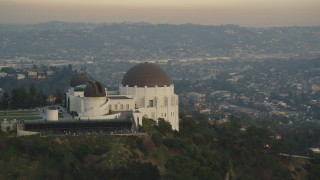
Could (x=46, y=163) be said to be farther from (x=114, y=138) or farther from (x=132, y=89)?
(x=132, y=89)

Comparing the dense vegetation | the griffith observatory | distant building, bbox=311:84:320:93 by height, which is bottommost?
distant building, bbox=311:84:320:93

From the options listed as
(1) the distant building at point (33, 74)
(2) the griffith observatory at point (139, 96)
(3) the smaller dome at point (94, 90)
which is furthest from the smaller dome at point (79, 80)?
(1) the distant building at point (33, 74)

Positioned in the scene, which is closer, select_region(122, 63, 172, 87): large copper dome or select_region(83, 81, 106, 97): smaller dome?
select_region(83, 81, 106, 97): smaller dome

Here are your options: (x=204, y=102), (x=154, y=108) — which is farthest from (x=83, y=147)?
(x=204, y=102)

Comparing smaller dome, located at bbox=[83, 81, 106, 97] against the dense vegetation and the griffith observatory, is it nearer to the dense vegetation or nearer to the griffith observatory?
the griffith observatory

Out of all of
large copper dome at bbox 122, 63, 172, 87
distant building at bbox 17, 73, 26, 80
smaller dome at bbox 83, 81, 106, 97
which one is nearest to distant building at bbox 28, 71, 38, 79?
distant building at bbox 17, 73, 26, 80

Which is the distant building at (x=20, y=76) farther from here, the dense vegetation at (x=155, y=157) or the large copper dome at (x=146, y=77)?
the dense vegetation at (x=155, y=157)

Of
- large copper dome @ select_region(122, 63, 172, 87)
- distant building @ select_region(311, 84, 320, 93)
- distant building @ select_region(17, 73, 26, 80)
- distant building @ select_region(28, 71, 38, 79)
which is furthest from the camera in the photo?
distant building @ select_region(311, 84, 320, 93)

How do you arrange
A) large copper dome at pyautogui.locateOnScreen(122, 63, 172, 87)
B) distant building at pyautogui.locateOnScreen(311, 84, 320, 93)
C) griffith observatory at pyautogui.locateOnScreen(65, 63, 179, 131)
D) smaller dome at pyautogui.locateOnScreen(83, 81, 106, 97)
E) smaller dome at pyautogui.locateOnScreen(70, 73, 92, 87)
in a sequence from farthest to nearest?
distant building at pyautogui.locateOnScreen(311, 84, 320, 93) → smaller dome at pyautogui.locateOnScreen(70, 73, 92, 87) → large copper dome at pyautogui.locateOnScreen(122, 63, 172, 87) → griffith observatory at pyautogui.locateOnScreen(65, 63, 179, 131) → smaller dome at pyautogui.locateOnScreen(83, 81, 106, 97)
